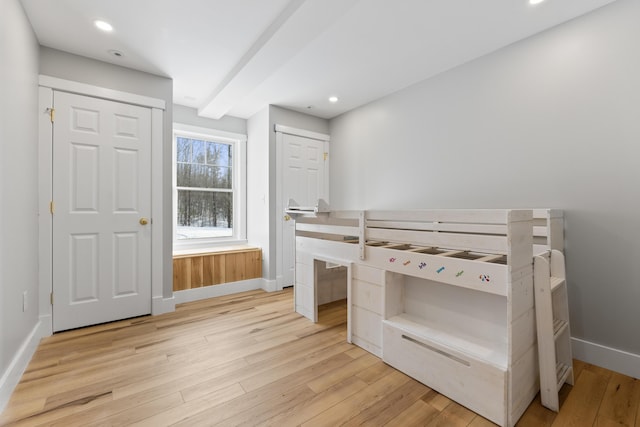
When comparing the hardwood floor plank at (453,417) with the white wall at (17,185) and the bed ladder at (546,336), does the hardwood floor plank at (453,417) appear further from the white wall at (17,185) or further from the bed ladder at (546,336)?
the white wall at (17,185)

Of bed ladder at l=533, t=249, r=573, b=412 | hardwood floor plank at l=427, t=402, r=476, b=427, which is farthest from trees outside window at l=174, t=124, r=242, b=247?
bed ladder at l=533, t=249, r=573, b=412

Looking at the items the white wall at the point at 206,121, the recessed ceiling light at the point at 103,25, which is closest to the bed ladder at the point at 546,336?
the recessed ceiling light at the point at 103,25

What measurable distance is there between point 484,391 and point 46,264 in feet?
11.2

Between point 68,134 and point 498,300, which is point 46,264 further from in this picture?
point 498,300

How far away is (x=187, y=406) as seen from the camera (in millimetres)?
1586

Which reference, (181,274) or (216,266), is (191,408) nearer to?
(181,274)

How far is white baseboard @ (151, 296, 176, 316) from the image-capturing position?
2947 mm

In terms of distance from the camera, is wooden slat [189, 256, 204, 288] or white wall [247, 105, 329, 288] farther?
white wall [247, 105, 329, 288]

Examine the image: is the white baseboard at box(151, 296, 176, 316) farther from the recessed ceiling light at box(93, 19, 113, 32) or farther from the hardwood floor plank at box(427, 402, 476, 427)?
the hardwood floor plank at box(427, 402, 476, 427)

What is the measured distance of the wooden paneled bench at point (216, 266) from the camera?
3377mm

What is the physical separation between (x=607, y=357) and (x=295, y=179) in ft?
11.5

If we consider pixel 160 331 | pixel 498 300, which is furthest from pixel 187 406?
pixel 498 300

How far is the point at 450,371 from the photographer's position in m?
1.62

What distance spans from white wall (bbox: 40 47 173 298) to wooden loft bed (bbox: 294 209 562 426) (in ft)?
6.14
